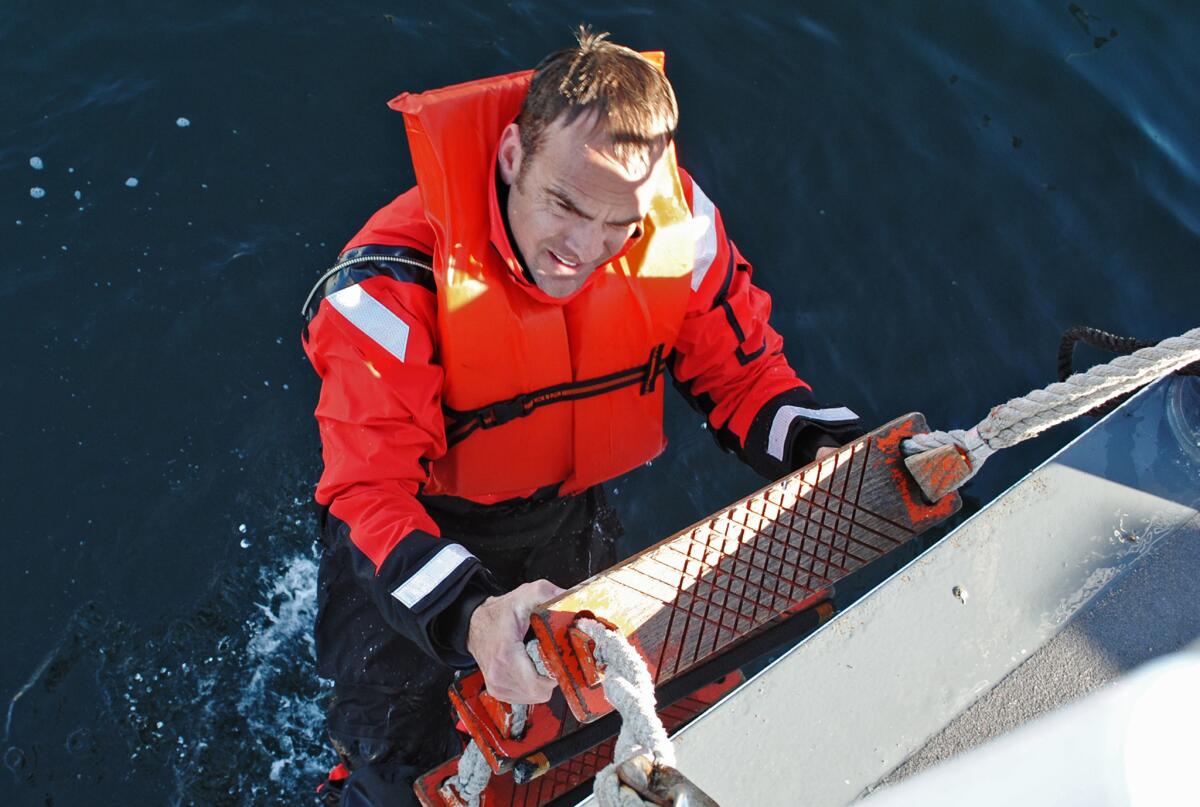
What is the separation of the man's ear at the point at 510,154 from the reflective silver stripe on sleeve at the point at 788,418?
0.94 metres

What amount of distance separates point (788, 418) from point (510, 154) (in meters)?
0.99

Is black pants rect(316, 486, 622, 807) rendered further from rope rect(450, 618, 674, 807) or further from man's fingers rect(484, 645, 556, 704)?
rope rect(450, 618, 674, 807)

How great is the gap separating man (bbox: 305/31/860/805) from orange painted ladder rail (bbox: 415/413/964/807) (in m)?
0.17

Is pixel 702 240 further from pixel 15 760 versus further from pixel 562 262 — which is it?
pixel 15 760

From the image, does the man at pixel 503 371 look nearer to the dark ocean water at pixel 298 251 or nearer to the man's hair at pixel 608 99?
the man's hair at pixel 608 99

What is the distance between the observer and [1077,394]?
7.16ft

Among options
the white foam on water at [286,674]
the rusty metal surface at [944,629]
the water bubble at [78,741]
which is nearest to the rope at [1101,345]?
the rusty metal surface at [944,629]

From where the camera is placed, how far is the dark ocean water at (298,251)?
11.8 ft

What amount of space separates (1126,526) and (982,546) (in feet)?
1.72

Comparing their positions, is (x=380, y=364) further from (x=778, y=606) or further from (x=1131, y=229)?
(x=1131, y=229)

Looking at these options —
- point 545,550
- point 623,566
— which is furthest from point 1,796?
point 623,566

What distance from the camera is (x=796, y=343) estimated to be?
4344 mm

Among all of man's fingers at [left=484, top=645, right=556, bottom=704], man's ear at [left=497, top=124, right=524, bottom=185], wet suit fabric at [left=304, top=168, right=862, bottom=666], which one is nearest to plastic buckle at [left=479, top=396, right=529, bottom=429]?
wet suit fabric at [left=304, top=168, right=862, bottom=666]

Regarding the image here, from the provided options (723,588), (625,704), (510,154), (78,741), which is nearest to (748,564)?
(723,588)
